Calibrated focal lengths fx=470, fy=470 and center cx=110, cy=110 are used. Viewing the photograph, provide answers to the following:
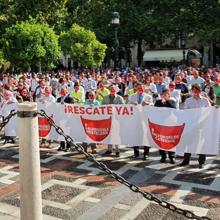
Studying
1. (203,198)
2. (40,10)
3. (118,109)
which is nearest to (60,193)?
(203,198)

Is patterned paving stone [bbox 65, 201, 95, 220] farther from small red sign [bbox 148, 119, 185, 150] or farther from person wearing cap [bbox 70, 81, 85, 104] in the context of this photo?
person wearing cap [bbox 70, 81, 85, 104]

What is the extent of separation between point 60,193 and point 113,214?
4.55 ft

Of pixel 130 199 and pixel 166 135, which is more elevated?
pixel 166 135

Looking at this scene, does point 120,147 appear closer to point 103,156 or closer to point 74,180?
point 103,156

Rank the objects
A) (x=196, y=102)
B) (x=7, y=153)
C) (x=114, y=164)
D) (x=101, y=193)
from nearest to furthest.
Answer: (x=101, y=193), (x=196, y=102), (x=114, y=164), (x=7, y=153)

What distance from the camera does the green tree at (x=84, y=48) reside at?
33781 millimetres

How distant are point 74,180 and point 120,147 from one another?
3.11 meters

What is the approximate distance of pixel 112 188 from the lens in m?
→ 8.42

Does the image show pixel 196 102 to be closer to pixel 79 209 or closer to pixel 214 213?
pixel 214 213

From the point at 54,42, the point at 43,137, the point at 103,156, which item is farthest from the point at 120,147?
the point at 54,42

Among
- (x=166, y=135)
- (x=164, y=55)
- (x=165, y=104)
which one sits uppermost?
(x=164, y=55)

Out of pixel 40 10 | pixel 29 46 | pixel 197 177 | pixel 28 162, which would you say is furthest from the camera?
pixel 40 10

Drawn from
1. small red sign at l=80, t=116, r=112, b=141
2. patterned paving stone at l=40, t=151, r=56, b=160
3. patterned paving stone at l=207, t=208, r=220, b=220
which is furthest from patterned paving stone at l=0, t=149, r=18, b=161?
patterned paving stone at l=207, t=208, r=220, b=220

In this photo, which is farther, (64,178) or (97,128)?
(97,128)
